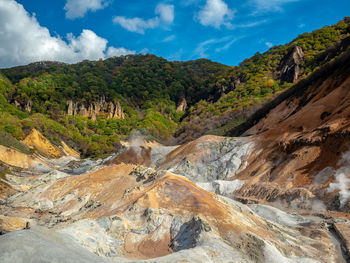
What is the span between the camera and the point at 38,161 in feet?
138

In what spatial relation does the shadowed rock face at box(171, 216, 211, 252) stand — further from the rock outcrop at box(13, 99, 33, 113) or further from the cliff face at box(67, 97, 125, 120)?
the cliff face at box(67, 97, 125, 120)

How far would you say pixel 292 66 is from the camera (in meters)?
66.2

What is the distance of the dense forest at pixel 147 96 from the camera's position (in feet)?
203

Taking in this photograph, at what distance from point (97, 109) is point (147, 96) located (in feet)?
82.2

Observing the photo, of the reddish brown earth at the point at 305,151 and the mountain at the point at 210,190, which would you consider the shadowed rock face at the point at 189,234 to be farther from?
the reddish brown earth at the point at 305,151

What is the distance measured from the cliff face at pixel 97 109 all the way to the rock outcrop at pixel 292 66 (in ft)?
175

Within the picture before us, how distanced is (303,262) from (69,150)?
61769 millimetres

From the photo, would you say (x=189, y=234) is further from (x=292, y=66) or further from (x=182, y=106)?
(x=182, y=106)

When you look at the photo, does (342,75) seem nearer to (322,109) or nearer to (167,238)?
(322,109)

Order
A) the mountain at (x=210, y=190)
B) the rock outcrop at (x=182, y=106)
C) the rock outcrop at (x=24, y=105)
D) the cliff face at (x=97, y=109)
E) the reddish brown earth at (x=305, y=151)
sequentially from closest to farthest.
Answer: the mountain at (x=210, y=190) → the reddish brown earth at (x=305, y=151) → the rock outcrop at (x=24, y=105) → the cliff face at (x=97, y=109) → the rock outcrop at (x=182, y=106)

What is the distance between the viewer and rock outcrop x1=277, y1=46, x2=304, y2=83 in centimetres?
6450

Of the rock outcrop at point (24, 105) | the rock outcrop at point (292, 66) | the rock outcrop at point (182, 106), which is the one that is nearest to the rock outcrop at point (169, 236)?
the rock outcrop at point (292, 66)

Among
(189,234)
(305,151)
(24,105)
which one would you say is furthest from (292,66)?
(24,105)

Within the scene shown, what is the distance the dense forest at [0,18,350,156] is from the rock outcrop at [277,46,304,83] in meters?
0.69
